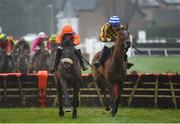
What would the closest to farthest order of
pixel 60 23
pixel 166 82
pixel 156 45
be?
pixel 166 82, pixel 156 45, pixel 60 23

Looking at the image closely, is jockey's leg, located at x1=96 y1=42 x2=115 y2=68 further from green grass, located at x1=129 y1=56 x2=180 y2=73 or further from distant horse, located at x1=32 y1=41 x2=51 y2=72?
green grass, located at x1=129 y1=56 x2=180 y2=73

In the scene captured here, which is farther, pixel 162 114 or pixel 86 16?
pixel 86 16

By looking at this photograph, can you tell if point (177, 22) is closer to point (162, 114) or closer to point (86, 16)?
point (86, 16)

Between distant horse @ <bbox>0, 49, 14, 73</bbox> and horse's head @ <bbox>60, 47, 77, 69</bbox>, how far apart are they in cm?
823

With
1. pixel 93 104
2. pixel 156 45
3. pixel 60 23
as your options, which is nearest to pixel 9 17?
pixel 60 23

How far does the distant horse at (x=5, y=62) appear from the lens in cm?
2598

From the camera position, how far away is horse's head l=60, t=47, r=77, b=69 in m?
17.8

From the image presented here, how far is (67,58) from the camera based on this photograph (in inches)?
705

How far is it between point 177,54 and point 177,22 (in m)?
25.9

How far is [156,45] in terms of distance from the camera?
166ft

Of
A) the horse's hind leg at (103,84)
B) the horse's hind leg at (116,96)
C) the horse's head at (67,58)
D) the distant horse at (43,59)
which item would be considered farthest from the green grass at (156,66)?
the horse's head at (67,58)

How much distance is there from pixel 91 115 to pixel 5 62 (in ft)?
28.2

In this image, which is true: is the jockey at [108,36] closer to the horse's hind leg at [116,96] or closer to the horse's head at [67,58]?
the horse's hind leg at [116,96]

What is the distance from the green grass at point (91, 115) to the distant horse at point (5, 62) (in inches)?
233
